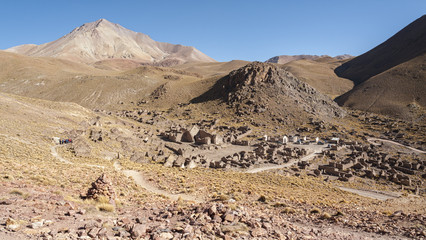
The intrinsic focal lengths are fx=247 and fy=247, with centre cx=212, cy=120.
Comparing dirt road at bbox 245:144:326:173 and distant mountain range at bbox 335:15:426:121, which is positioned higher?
distant mountain range at bbox 335:15:426:121

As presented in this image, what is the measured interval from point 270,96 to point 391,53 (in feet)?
349

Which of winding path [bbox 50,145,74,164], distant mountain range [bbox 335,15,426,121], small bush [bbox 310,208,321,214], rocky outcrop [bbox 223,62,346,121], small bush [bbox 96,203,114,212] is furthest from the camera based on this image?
distant mountain range [bbox 335,15,426,121]

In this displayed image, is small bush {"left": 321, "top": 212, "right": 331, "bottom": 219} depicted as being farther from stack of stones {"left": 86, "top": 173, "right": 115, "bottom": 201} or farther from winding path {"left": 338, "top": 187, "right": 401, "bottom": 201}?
winding path {"left": 338, "top": 187, "right": 401, "bottom": 201}

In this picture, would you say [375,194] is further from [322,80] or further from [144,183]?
[322,80]

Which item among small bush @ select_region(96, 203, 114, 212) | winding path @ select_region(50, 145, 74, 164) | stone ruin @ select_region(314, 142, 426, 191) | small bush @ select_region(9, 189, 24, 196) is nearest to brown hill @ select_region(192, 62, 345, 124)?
stone ruin @ select_region(314, 142, 426, 191)

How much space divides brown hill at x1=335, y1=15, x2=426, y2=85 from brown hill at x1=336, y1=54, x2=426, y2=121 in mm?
23951

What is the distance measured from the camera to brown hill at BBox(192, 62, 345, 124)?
2425 inches

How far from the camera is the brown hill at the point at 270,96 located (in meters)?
61.6

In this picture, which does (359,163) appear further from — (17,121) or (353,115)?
(353,115)

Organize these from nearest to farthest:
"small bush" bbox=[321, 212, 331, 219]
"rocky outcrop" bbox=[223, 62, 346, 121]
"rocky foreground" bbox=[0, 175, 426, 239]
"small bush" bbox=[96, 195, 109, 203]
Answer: "rocky foreground" bbox=[0, 175, 426, 239] < "small bush" bbox=[96, 195, 109, 203] < "small bush" bbox=[321, 212, 331, 219] < "rocky outcrop" bbox=[223, 62, 346, 121]

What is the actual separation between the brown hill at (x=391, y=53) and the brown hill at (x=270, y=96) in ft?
233

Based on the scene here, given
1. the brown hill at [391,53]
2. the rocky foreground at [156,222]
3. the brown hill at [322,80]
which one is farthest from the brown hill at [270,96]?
the brown hill at [391,53]

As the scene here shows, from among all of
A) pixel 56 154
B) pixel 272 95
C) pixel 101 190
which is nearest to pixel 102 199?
pixel 101 190

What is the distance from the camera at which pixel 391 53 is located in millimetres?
131750
